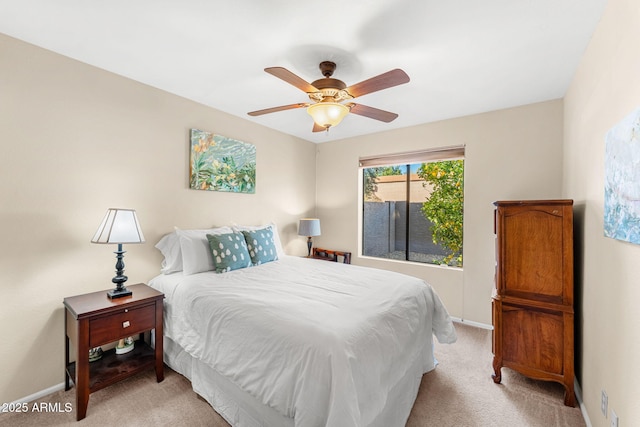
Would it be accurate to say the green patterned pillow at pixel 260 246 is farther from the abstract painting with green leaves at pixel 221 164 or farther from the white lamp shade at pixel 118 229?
the white lamp shade at pixel 118 229

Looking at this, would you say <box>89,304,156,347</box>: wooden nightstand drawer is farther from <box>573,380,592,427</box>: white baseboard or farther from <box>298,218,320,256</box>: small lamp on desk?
<box>573,380,592,427</box>: white baseboard

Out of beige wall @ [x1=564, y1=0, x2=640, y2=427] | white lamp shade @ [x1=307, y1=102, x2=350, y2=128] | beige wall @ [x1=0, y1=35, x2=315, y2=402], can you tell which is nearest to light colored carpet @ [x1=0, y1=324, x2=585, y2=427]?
beige wall @ [x1=564, y1=0, x2=640, y2=427]

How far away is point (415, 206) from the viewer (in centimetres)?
407

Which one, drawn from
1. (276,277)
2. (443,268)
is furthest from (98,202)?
(443,268)

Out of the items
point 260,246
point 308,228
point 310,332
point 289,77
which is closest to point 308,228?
point 308,228

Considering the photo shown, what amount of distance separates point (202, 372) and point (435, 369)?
195 centimetres

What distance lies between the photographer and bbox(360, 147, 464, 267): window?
12.3 feet

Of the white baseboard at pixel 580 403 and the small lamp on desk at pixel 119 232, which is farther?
the small lamp on desk at pixel 119 232

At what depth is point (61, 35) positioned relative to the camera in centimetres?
195

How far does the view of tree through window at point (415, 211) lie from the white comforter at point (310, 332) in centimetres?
168

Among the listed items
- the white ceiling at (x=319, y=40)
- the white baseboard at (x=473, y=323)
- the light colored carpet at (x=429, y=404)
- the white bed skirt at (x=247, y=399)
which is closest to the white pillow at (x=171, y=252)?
the white bed skirt at (x=247, y=399)

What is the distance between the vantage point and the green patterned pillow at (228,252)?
264cm

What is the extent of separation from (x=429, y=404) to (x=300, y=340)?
129 centimetres

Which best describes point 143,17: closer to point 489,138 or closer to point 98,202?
point 98,202
